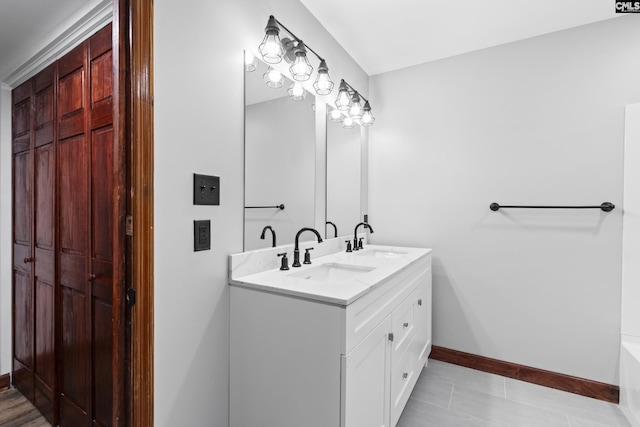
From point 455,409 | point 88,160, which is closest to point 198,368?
point 88,160

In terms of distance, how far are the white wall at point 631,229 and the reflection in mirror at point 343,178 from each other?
1701 millimetres

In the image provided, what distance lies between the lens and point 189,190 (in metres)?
1.20

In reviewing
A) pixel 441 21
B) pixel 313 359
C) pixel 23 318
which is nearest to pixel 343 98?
pixel 441 21

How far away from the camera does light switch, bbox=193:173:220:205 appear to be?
122cm

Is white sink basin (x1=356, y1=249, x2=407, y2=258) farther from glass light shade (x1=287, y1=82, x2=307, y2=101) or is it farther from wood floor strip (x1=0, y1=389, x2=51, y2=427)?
wood floor strip (x1=0, y1=389, x2=51, y2=427)

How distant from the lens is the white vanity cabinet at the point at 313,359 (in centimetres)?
110

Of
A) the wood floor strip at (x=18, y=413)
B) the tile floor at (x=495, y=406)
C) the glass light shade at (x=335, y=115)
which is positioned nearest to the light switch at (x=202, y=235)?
Result: the glass light shade at (x=335, y=115)

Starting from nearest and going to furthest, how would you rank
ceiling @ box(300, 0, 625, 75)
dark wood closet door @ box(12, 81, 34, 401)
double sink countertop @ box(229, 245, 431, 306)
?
double sink countertop @ box(229, 245, 431, 306), ceiling @ box(300, 0, 625, 75), dark wood closet door @ box(12, 81, 34, 401)

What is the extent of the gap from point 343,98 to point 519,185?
1386mm

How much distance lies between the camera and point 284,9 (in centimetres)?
169

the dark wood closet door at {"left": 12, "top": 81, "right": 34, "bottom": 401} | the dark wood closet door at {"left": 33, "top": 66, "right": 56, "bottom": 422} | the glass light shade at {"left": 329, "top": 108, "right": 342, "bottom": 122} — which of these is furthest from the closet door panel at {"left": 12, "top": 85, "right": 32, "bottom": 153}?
the glass light shade at {"left": 329, "top": 108, "right": 342, "bottom": 122}

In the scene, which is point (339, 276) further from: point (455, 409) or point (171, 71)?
point (171, 71)

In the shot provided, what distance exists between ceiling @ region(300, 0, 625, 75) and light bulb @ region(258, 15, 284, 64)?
55 centimetres

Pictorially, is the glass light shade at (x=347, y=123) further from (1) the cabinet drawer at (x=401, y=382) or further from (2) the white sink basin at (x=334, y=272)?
(1) the cabinet drawer at (x=401, y=382)
